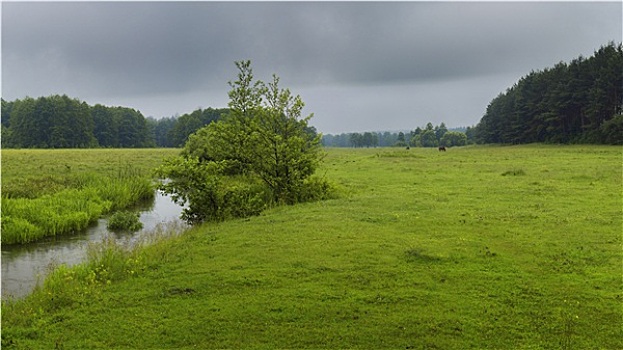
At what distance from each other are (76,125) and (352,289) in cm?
12680

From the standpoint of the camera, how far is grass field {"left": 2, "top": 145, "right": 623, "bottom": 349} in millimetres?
7562

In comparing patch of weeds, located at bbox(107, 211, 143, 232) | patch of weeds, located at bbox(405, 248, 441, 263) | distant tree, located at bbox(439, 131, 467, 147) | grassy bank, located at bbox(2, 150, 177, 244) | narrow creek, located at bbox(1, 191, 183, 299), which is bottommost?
narrow creek, located at bbox(1, 191, 183, 299)

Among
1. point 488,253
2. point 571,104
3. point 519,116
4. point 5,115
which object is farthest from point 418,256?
point 5,115

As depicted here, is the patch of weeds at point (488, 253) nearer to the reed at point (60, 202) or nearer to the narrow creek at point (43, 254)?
the narrow creek at point (43, 254)

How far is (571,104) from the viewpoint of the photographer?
273 feet

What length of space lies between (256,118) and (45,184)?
13632 millimetres

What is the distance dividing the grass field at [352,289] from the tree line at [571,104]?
219ft

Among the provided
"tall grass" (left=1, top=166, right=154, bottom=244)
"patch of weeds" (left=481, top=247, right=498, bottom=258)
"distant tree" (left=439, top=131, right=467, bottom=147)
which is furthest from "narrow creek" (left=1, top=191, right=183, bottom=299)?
"distant tree" (left=439, top=131, right=467, bottom=147)

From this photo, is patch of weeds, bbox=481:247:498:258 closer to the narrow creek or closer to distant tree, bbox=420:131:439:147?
the narrow creek

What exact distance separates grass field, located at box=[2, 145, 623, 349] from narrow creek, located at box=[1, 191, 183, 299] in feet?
7.31

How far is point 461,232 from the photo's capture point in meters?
14.4

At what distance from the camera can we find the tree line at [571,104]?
7444 centimetres

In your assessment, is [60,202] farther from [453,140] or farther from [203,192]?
[453,140]

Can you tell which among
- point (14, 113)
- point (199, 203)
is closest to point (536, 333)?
point (199, 203)
